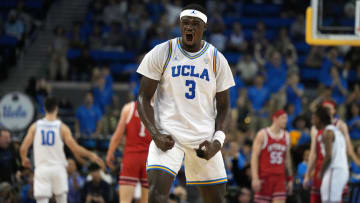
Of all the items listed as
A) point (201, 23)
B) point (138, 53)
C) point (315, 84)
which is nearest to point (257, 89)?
point (315, 84)

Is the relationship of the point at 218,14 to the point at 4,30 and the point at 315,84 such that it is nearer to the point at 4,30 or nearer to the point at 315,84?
the point at 315,84

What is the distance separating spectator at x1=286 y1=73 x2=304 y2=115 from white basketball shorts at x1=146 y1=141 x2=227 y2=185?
9.88 metres

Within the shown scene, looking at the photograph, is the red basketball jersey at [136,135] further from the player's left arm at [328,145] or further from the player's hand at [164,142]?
the player's hand at [164,142]

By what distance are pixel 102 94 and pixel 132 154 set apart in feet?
25.1

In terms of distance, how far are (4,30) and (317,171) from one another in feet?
42.5

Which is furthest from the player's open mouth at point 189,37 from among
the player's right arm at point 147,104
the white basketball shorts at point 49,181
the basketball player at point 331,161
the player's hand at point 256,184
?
the player's hand at point 256,184

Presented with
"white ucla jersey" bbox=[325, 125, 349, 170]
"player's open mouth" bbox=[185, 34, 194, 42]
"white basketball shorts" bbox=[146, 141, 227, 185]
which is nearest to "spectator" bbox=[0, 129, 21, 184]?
"white ucla jersey" bbox=[325, 125, 349, 170]

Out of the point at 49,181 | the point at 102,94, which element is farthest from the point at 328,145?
the point at 102,94

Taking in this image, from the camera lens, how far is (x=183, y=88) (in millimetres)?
5582

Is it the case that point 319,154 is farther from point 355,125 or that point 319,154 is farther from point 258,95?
point 258,95

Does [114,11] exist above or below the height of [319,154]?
above

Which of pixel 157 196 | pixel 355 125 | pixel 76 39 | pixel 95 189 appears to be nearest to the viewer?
pixel 157 196

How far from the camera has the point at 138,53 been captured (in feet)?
59.8

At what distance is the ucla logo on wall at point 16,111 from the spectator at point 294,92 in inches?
246
